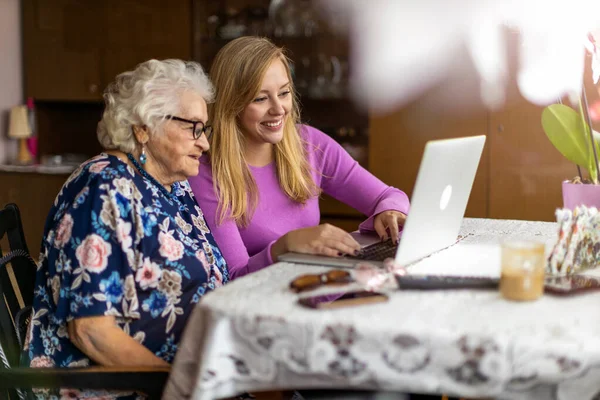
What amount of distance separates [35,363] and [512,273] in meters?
0.96

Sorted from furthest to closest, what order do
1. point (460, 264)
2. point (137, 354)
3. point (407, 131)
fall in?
point (407, 131)
point (460, 264)
point (137, 354)

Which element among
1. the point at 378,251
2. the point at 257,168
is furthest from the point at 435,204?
the point at 257,168

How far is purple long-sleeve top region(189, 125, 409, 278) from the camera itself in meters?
1.97

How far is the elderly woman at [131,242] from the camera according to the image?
152 cm

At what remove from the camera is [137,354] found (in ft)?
5.01

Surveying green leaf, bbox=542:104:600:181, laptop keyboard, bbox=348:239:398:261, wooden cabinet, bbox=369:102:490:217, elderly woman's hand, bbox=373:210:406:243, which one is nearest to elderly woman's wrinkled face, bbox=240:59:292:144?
elderly woman's hand, bbox=373:210:406:243

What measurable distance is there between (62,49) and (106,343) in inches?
144

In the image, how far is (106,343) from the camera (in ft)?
4.95

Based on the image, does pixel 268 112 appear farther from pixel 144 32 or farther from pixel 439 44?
pixel 144 32

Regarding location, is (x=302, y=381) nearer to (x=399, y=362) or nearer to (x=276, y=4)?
(x=399, y=362)

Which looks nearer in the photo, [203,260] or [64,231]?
[64,231]

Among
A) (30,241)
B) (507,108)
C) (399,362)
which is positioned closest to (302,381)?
(399,362)

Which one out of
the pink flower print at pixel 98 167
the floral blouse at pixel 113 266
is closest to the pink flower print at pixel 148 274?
the floral blouse at pixel 113 266

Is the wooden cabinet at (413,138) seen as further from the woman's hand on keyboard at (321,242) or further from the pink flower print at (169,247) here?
the pink flower print at (169,247)
